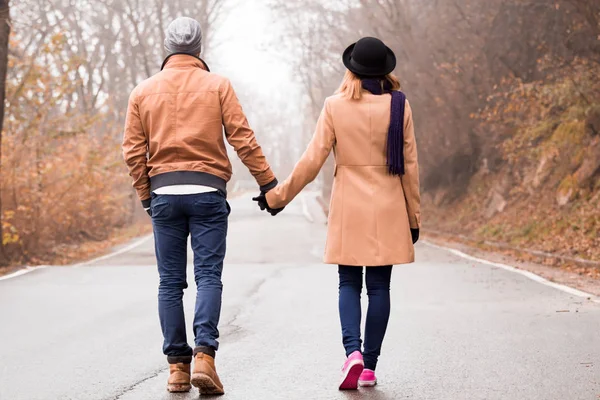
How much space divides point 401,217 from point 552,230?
12.8 metres

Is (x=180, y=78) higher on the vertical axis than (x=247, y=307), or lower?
higher

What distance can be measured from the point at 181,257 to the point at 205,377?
78cm

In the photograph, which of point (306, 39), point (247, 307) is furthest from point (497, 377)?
point (306, 39)

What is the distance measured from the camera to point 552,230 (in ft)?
57.2

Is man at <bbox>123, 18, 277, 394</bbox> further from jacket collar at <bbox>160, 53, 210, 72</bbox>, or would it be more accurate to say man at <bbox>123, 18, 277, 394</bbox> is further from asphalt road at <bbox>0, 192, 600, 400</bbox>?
asphalt road at <bbox>0, 192, 600, 400</bbox>

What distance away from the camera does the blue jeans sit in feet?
16.8

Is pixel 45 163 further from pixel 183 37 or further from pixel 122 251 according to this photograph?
pixel 183 37

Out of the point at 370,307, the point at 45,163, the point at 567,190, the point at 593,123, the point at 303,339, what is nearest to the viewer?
the point at 370,307

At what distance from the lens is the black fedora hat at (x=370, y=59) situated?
5172mm

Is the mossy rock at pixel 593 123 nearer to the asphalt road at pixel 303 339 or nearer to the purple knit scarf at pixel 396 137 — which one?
the asphalt road at pixel 303 339

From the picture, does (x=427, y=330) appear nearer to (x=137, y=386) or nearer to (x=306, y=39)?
(x=137, y=386)

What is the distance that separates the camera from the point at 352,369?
504cm

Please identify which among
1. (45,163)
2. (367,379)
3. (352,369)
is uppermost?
(45,163)

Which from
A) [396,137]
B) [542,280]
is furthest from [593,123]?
[396,137]
